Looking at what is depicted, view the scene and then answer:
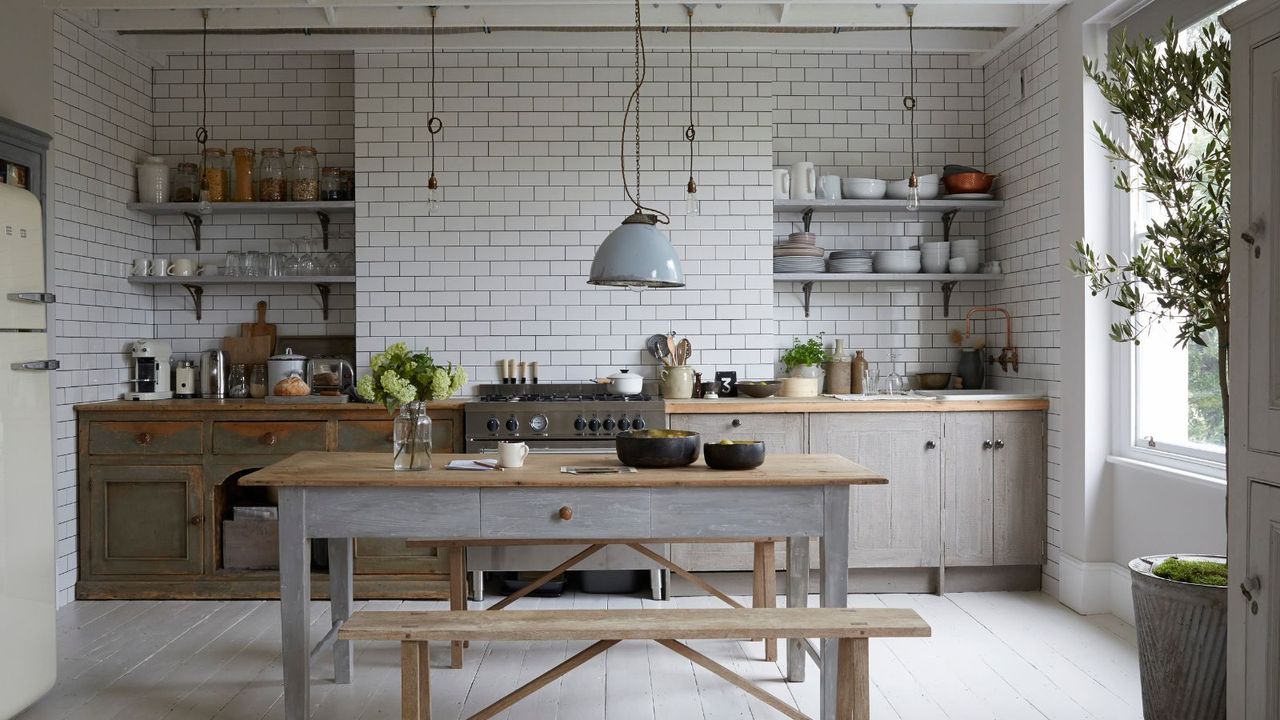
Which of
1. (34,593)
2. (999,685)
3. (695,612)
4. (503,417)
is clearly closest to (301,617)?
(34,593)

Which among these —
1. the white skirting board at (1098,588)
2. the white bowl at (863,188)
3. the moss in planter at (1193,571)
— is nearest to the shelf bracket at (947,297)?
the white bowl at (863,188)

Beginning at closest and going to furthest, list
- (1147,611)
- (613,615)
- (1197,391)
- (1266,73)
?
(1266,73) → (613,615) → (1147,611) → (1197,391)

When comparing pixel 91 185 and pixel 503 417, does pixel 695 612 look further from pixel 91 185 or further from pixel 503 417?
pixel 91 185

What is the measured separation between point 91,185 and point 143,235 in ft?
2.34

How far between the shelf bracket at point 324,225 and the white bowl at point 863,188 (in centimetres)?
363

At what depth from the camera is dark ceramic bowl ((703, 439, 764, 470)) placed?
3.86m

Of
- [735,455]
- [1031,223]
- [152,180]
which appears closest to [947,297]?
[1031,223]

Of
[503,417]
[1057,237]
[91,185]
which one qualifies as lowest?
[503,417]

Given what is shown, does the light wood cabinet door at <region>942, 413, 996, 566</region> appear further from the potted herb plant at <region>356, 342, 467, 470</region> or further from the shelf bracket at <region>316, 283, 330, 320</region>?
the shelf bracket at <region>316, 283, 330, 320</region>

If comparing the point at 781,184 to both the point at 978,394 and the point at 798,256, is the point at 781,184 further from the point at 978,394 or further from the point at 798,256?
the point at 978,394

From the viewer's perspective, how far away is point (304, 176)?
6574 millimetres

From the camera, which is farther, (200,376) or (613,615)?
(200,376)

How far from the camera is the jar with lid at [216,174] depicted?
6496 mm

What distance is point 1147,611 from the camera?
3.72 meters
